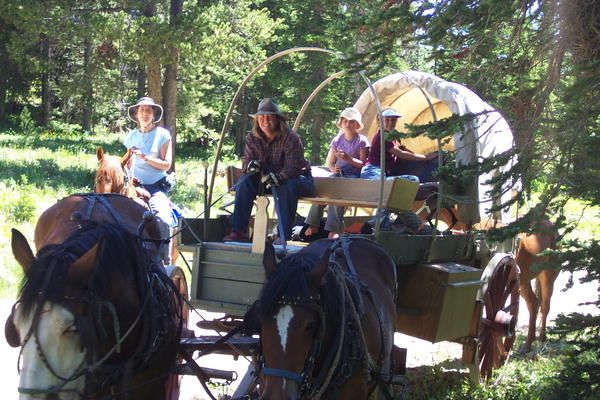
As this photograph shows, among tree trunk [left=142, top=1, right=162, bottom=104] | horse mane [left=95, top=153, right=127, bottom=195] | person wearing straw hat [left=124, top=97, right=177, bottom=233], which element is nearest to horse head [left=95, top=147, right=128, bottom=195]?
horse mane [left=95, top=153, right=127, bottom=195]

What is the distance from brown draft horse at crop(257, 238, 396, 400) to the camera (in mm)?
4398

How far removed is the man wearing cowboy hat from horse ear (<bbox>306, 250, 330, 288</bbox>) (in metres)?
2.27

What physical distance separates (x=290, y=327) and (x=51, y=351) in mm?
1286

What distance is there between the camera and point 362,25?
5531mm

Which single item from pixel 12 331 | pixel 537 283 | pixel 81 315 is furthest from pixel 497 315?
pixel 12 331

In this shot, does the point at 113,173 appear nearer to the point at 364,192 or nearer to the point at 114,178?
the point at 114,178

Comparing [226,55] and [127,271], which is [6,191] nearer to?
[226,55]

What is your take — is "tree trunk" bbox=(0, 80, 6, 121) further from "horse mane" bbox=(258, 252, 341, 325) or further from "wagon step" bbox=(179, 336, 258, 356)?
"horse mane" bbox=(258, 252, 341, 325)

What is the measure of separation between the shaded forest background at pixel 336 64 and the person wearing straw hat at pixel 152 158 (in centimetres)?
203

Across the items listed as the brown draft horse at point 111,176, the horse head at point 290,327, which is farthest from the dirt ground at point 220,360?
the horse head at point 290,327

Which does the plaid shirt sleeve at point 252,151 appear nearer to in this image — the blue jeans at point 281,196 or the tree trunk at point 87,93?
the blue jeans at point 281,196

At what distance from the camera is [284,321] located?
4438 millimetres

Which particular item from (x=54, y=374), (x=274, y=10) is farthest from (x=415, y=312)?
(x=274, y=10)

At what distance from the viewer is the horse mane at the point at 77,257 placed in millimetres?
3889
